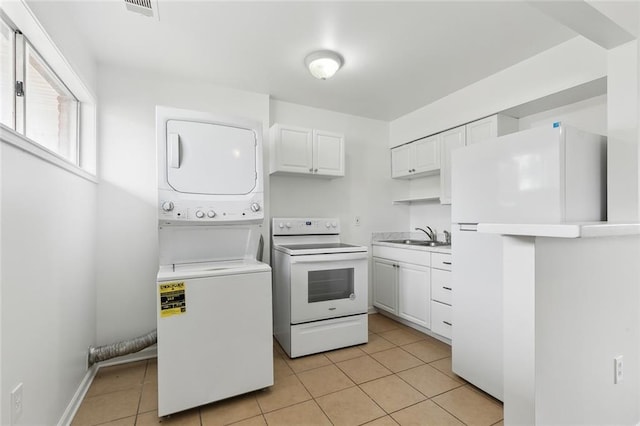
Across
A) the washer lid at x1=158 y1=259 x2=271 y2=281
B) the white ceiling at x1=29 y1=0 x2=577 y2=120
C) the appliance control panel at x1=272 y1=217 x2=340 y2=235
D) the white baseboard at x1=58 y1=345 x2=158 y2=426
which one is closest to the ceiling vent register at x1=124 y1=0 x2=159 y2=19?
the white ceiling at x1=29 y1=0 x2=577 y2=120

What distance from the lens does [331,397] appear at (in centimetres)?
190

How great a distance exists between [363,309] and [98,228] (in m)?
2.35

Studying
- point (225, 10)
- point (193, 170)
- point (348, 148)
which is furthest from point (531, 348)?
point (348, 148)

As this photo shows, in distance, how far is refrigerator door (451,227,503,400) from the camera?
5.90 ft

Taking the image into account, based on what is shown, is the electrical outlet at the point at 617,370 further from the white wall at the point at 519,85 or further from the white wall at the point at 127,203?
the white wall at the point at 127,203

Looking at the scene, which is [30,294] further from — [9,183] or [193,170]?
[193,170]

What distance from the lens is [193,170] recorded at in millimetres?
1971

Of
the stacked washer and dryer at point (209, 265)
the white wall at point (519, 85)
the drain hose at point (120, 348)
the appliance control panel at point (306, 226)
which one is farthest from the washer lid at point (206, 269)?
the white wall at point (519, 85)

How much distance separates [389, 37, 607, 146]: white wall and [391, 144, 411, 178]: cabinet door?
0.79 ft

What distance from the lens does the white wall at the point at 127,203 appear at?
7.72ft

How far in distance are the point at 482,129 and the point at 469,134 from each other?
0.12 m

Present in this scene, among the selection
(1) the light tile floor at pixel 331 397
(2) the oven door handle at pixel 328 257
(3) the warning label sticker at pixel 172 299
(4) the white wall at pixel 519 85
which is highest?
(4) the white wall at pixel 519 85

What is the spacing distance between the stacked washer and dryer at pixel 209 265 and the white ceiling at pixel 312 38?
1.96 feet

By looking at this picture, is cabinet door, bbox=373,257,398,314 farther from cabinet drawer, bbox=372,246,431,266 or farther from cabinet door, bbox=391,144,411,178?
cabinet door, bbox=391,144,411,178
